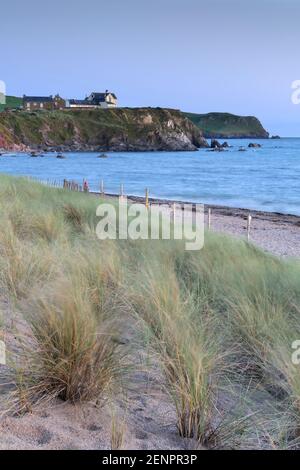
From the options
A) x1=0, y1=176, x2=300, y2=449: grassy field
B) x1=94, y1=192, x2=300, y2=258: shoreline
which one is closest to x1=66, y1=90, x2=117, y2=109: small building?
x1=94, y1=192, x2=300, y2=258: shoreline

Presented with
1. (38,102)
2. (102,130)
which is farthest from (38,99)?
(102,130)

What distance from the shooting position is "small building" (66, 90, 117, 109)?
559ft

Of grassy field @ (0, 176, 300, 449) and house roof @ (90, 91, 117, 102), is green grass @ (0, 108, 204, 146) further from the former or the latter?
A: grassy field @ (0, 176, 300, 449)

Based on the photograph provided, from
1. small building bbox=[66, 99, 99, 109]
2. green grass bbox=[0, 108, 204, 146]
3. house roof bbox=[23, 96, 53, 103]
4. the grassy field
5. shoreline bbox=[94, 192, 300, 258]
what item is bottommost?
shoreline bbox=[94, 192, 300, 258]

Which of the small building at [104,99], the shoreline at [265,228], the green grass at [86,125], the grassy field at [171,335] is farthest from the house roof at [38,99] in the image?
the grassy field at [171,335]

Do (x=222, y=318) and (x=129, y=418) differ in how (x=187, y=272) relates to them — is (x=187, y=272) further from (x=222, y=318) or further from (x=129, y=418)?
(x=129, y=418)

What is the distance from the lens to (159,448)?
297cm

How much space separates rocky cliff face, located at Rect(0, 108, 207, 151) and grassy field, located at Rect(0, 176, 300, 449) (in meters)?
123

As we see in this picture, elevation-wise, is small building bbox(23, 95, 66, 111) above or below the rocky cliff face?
above

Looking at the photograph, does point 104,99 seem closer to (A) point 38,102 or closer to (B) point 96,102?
(B) point 96,102

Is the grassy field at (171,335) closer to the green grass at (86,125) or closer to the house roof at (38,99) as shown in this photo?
the green grass at (86,125)

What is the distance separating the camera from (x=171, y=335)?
3.90m

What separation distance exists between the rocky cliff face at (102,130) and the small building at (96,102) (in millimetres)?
19459

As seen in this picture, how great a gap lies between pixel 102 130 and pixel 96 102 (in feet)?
118
